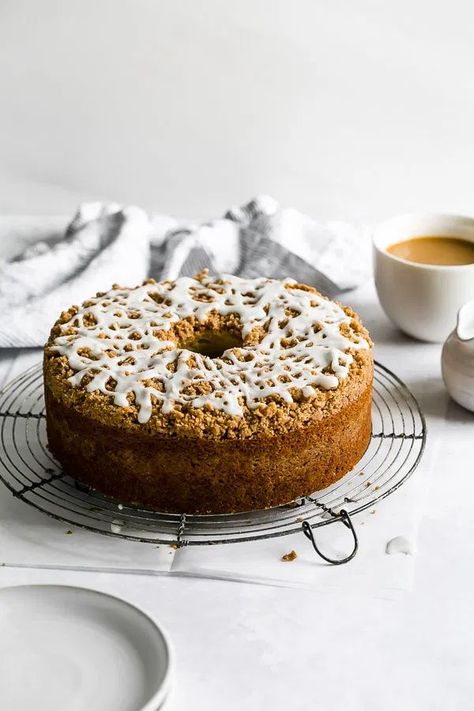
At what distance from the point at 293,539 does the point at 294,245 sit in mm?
1604

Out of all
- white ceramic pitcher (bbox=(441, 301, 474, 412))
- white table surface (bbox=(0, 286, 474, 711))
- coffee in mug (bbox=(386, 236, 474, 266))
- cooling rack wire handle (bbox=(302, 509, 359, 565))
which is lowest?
white table surface (bbox=(0, 286, 474, 711))

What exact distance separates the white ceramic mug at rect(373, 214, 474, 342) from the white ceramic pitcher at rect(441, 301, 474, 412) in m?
0.19

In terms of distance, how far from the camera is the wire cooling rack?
2.47 m

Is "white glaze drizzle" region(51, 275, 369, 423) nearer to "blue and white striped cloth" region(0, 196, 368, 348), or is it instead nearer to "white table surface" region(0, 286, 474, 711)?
"white table surface" region(0, 286, 474, 711)

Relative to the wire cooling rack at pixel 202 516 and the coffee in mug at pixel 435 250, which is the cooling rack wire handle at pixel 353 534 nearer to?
the wire cooling rack at pixel 202 516

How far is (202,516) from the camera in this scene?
8.33ft

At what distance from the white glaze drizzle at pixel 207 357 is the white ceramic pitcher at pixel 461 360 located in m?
0.33

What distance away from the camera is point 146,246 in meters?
3.82

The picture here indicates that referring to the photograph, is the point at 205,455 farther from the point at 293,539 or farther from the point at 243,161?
the point at 243,161

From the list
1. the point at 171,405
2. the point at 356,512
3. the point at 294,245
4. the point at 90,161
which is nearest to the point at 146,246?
the point at 294,245

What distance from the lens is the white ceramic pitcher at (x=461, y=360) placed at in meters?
2.95

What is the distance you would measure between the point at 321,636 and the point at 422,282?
133cm

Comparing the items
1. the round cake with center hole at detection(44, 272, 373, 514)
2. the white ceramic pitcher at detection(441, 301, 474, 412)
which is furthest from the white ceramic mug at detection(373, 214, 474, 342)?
the round cake with center hole at detection(44, 272, 373, 514)

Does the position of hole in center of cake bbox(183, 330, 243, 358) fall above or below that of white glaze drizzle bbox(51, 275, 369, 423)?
below
